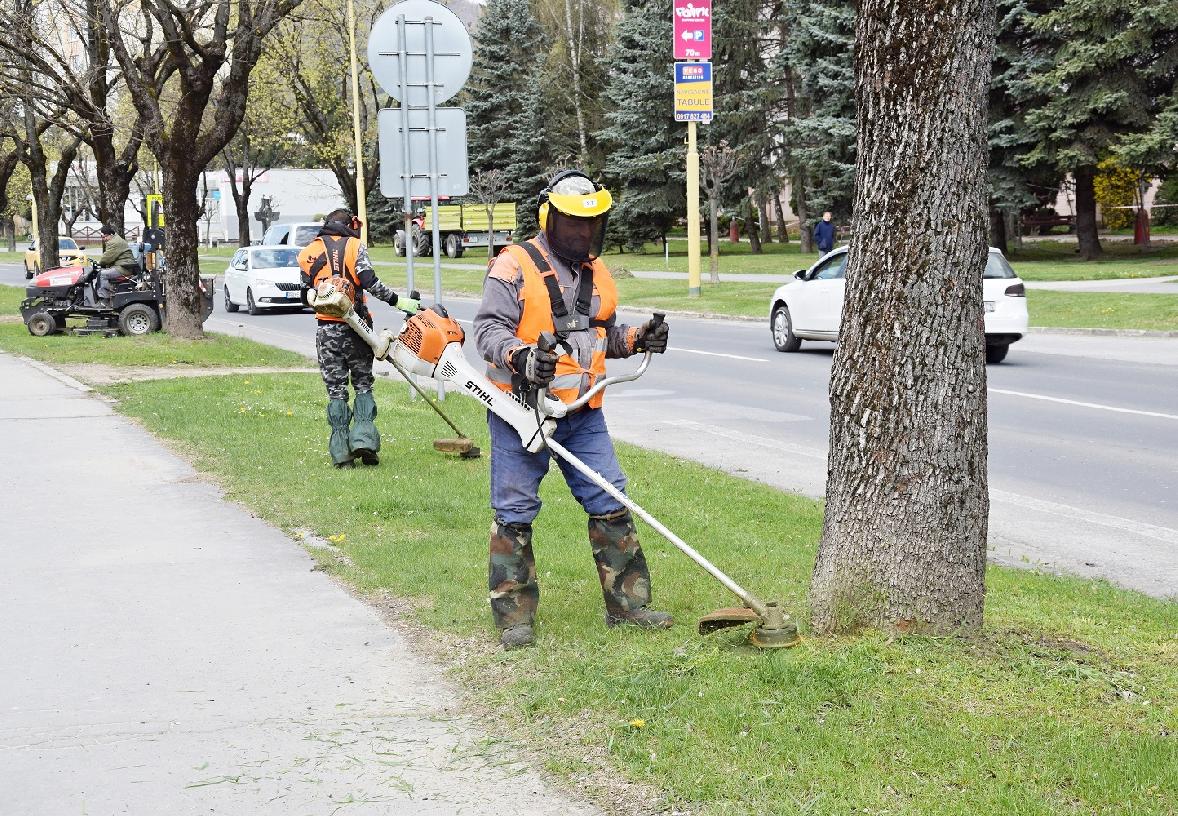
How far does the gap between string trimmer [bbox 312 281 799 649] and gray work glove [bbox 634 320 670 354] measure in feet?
0.13

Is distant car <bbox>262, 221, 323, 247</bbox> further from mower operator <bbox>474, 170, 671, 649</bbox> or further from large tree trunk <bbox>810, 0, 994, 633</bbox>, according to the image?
large tree trunk <bbox>810, 0, 994, 633</bbox>

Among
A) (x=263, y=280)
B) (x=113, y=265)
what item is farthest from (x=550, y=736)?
(x=263, y=280)

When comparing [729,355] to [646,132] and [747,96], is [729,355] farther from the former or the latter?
[646,132]

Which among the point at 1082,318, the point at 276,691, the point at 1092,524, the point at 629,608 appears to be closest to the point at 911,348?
the point at 629,608

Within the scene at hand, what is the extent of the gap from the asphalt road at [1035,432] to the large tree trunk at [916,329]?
2.10 metres

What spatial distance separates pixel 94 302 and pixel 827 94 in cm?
2708

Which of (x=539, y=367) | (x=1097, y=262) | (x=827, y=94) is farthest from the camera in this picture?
(x=827, y=94)

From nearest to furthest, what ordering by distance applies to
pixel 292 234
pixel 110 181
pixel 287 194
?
pixel 110 181, pixel 292 234, pixel 287 194

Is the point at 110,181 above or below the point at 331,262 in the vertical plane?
above

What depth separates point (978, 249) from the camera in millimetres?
4828

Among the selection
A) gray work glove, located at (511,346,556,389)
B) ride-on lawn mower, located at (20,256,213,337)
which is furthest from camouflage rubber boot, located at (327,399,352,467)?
ride-on lawn mower, located at (20,256,213,337)

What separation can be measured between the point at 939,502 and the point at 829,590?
20.4 inches

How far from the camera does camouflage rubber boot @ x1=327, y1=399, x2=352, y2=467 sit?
982 centimetres

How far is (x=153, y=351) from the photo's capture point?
64.0 ft
